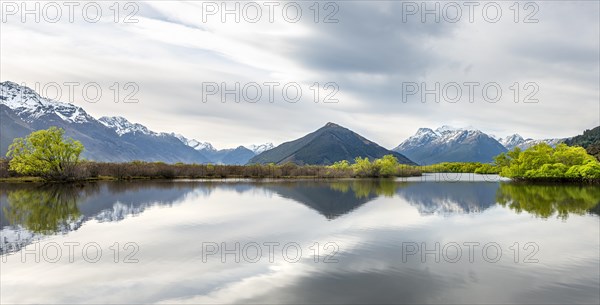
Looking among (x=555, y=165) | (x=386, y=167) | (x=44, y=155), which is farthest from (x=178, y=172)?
(x=555, y=165)

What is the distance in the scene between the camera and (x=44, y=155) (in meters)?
92.2

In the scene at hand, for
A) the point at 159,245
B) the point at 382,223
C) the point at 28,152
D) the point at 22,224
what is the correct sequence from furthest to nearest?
the point at 28,152
the point at 382,223
the point at 22,224
the point at 159,245

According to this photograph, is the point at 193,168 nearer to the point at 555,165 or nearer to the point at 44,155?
the point at 44,155

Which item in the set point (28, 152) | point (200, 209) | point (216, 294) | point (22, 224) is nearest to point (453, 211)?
point (200, 209)

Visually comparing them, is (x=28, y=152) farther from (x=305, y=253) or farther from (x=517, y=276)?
(x=517, y=276)

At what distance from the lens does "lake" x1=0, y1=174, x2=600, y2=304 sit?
15703 millimetres

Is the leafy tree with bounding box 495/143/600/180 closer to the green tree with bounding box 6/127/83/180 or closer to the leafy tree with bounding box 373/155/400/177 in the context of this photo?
the leafy tree with bounding box 373/155/400/177

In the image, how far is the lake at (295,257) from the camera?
15.7 m

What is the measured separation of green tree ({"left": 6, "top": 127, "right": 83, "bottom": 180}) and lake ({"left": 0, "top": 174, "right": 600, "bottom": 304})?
2435 inches

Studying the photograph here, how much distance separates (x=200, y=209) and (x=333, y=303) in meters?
33.8

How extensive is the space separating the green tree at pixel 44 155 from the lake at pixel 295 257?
61.9 meters

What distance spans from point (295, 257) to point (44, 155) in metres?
95.4

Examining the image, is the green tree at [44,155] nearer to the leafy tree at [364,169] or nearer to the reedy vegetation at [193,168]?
the reedy vegetation at [193,168]

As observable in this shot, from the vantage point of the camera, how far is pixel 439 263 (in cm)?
2070
